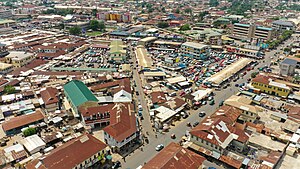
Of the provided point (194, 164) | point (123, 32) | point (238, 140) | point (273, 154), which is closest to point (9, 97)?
point (194, 164)

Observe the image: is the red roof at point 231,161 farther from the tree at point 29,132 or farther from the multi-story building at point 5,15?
the multi-story building at point 5,15

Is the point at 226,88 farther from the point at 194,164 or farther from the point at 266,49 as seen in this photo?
the point at 266,49

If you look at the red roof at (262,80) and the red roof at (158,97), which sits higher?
the red roof at (262,80)

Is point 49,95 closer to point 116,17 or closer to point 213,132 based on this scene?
point 213,132

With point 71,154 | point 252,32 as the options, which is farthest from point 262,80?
point 252,32

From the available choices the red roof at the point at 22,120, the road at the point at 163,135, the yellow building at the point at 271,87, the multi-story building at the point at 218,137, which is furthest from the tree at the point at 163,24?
the multi-story building at the point at 218,137

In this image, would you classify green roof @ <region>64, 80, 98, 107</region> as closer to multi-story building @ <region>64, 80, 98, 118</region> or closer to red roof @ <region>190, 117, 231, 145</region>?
multi-story building @ <region>64, 80, 98, 118</region>
